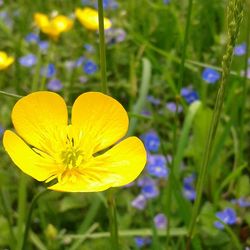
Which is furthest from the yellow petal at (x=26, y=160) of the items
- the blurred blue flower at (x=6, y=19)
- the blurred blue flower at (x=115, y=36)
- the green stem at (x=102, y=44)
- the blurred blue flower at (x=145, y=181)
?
the blurred blue flower at (x=6, y=19)

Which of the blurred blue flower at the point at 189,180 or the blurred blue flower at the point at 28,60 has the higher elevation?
the blurred blue flower at the point at 28,60

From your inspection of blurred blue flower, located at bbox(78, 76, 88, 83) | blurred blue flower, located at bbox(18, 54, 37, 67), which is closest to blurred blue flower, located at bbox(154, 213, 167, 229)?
blurred blue flower, located at bbox(78, 76, 88, 83)

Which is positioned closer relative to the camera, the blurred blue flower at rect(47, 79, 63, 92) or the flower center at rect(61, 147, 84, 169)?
the flower center at rect(61, 147, 84, 169)

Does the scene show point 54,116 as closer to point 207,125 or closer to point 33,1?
point 207,125

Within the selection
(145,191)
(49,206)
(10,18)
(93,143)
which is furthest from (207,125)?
(10,18)

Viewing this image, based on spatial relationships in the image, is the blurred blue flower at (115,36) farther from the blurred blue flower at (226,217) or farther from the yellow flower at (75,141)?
the yellow flower at (75,141)

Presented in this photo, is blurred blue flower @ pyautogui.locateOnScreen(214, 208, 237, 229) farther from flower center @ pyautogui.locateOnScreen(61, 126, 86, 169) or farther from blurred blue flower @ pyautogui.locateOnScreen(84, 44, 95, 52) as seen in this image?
blurred blue flower @ pyautogui.locateOnScreen(84, 44, 95, 52)
